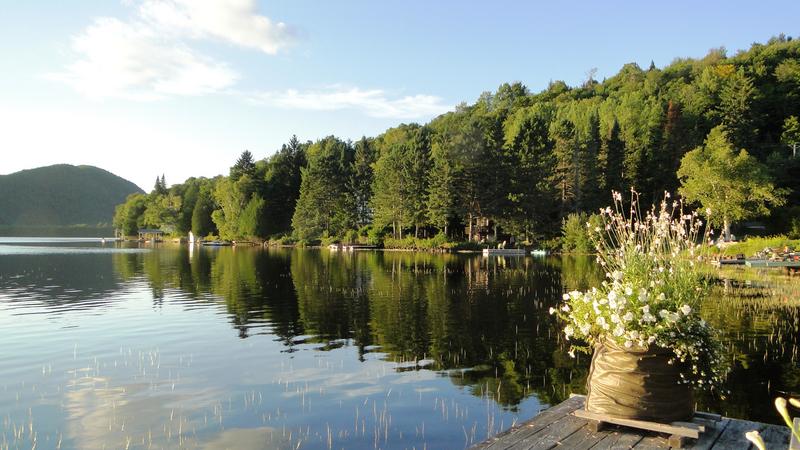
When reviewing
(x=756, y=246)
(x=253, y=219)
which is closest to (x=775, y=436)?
(x=756, y=246)

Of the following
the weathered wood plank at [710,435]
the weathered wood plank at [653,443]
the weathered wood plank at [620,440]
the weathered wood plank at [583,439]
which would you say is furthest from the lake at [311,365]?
the weathered wood plank at [710,435]

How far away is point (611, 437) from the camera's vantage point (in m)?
6.53

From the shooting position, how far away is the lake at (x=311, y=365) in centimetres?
1116

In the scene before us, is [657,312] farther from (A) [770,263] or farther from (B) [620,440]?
(A) [770,263]

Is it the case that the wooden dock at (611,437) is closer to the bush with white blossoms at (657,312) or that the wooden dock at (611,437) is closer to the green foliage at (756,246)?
the bush with white blossoms at (657,312)

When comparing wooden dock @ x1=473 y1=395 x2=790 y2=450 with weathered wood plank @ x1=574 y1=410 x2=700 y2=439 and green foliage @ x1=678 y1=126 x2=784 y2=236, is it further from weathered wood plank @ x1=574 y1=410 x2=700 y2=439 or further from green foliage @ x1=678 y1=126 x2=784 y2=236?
green foliage @ x1=678 y1=126 x2=784 y2=236

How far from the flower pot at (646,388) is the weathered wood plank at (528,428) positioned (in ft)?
2.60

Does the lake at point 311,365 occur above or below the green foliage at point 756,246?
below

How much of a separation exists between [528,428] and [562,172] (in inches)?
3310

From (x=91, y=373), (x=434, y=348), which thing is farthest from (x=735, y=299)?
(x=91, y=373)


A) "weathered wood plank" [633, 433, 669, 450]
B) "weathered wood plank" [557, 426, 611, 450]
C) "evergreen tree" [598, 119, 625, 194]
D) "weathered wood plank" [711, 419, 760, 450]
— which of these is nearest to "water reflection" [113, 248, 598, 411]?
"weathered wood plank" [557, 426, 611, 450]

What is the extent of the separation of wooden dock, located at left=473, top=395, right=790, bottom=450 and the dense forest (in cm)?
6529

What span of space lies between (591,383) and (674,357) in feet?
3.39

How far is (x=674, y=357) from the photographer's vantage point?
6656 millimetres
